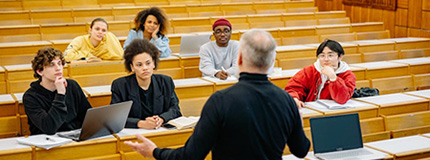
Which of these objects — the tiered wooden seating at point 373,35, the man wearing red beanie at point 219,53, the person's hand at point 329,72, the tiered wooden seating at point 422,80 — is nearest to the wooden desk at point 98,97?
the man wearing red beanie at point 219,53

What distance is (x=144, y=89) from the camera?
1.77 metres

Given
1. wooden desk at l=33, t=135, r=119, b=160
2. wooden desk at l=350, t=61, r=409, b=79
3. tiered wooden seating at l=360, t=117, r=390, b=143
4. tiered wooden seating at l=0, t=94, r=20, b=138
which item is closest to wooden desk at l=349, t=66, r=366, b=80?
wooden desk at l=350, t=61, r=409, b=79

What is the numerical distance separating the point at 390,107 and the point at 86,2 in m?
2.89

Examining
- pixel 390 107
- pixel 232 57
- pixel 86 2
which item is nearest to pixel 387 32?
pixel 232 57

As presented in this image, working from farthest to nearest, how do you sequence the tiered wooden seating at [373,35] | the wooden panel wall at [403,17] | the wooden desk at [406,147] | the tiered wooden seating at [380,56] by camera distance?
1. the tiered wooden seating at [373,35]
2. the wooden panel wall at [403,17]
3. the tiered wooden seating at [380,56]
4. the wooden desk at [406,147]

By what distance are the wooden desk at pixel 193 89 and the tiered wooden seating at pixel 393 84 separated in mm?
841

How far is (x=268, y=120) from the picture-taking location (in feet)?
3.13

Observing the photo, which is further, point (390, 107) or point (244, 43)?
point (390, 107)

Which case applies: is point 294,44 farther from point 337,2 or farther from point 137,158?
point 137,158

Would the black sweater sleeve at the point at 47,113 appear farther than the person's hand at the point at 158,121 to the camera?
No

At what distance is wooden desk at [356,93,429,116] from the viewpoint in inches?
75.3

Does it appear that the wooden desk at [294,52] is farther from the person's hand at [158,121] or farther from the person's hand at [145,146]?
the person's hand at [145,146]

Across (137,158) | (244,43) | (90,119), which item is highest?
(244,43)

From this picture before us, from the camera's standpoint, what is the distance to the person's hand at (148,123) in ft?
5.47
